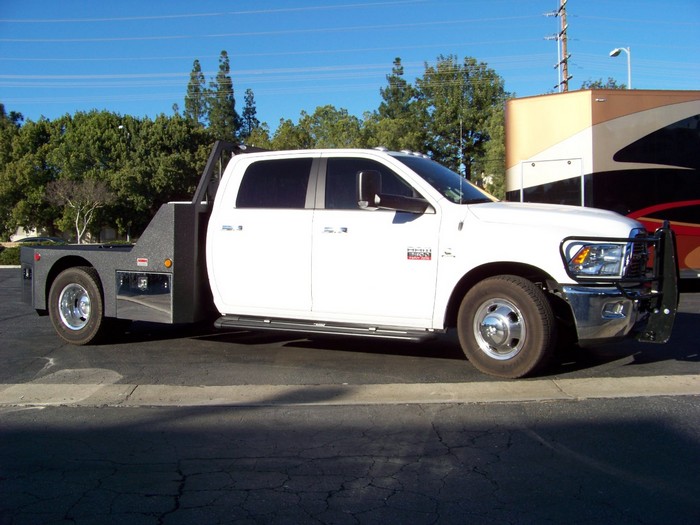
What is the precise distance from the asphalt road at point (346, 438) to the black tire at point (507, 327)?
220mm

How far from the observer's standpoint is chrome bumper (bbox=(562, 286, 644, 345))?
5664 mm

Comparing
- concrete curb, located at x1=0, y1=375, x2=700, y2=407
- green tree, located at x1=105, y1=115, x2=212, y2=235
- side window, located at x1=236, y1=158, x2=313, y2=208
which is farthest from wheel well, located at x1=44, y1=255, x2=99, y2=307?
green tree, located at x1=105, y1=115, x2=212, y2=235

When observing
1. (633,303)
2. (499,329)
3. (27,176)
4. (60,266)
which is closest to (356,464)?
(499,329)

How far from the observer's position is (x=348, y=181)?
671cm

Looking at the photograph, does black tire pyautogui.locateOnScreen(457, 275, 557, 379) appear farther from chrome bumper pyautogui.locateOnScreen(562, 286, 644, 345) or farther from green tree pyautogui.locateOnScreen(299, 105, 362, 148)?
green tree pyautogui.locateOnScreen(299, 105, 362, 148)

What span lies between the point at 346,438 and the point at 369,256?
7.09 feet

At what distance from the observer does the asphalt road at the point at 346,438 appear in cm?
363

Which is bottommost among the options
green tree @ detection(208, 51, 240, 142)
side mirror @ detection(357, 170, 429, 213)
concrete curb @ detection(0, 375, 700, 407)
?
concrete curb @ detection(0, 375, 700, 407)

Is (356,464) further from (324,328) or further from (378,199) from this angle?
(378,199)

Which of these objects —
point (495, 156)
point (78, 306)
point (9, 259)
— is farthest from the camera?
point (495, 156)

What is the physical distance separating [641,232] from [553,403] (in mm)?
1854

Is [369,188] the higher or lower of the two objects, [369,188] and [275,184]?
the lower

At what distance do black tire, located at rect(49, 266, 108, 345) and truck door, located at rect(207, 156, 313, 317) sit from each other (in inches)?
67.2

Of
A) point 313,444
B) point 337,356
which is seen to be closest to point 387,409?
point 313,444
